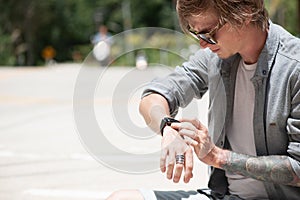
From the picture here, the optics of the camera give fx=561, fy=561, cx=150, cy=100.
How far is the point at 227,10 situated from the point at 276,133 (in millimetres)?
485

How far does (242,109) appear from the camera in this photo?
7.11 ft

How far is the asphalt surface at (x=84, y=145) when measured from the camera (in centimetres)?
239

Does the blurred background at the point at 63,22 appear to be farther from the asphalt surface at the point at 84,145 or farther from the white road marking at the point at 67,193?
the white road marking at the point at 67,193

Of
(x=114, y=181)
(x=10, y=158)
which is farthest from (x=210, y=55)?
(x=10, y=158)

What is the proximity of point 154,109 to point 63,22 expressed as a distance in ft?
172

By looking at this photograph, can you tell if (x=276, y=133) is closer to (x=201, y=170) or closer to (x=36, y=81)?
(x=201, y=170)

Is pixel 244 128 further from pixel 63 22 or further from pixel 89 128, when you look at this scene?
pixel 63 22

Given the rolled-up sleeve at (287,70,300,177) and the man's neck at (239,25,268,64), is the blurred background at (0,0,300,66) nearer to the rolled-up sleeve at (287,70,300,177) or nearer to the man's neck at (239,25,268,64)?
the man's neck at (239,25,268,64)

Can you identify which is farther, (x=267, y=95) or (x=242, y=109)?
(x=242, y=109)

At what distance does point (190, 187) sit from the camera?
4328mm

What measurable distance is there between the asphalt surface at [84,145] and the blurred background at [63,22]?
32347 millimetres

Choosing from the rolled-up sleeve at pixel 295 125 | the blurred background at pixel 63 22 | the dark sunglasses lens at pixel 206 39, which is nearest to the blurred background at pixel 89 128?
the dark sunglasses lens at pixel 206 39

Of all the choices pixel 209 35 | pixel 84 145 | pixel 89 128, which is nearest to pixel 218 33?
pixel 209 35

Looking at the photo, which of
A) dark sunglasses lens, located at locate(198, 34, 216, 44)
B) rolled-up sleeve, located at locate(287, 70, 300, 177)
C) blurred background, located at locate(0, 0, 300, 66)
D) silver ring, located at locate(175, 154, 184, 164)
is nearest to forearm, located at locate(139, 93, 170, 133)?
silver ring, located at locate(175, 154, 184, 164)
